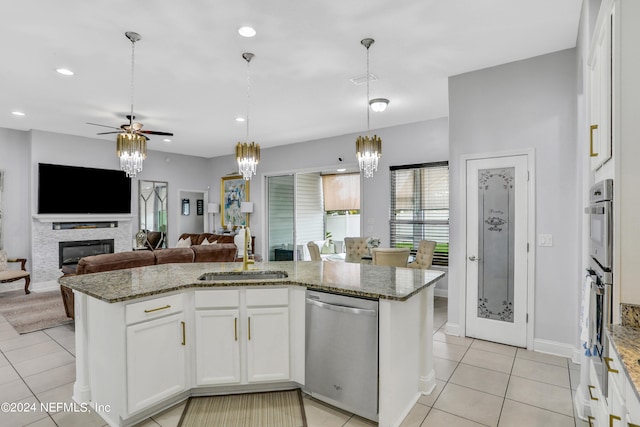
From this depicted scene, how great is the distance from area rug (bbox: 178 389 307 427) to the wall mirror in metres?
6.28

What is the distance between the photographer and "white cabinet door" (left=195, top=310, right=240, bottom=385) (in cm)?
246

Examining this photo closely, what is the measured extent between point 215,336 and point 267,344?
378 mm

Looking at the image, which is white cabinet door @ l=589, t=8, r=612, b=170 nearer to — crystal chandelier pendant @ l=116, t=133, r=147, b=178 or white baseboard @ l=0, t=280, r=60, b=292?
crystal chandelier pendant @ l=116, t=133, r=147, b=178

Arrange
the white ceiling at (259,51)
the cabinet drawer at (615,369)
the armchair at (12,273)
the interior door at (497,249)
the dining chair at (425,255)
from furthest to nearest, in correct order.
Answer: the armchair at (12,273)
the dining chair at (425,255)
the interior door at (497,249)
the white ceiling at (259,51)
the cabinet drawer at (615,369)

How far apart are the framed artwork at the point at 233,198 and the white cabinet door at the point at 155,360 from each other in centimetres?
599

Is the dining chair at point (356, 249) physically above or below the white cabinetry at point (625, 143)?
below

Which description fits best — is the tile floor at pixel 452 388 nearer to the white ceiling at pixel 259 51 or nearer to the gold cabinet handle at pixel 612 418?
the gold cabinet handle at pixel 612 418

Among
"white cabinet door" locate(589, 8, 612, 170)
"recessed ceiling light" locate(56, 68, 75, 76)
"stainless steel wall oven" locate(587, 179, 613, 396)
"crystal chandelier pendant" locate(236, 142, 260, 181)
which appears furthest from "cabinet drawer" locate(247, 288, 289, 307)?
"recessed ceiling light" locate(56, 68, 75, 76)

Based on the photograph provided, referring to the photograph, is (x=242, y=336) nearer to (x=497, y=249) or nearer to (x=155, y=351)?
(x=155, y=351)

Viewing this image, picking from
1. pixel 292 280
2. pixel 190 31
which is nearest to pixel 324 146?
pixel 190 31

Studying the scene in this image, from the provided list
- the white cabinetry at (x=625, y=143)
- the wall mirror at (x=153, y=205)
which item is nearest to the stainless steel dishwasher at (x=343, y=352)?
A: the white cabinetry at (x=625, y=143)

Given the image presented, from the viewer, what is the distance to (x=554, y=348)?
11.0ft

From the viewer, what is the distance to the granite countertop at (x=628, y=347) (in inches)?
41.7

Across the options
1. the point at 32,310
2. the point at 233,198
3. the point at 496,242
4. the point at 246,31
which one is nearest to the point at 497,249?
the point at 496,242
